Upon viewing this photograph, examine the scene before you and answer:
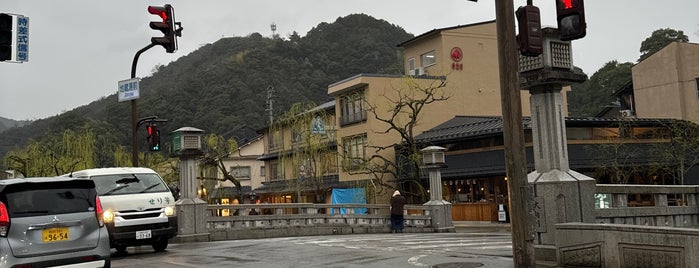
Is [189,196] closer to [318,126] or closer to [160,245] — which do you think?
[160,245]

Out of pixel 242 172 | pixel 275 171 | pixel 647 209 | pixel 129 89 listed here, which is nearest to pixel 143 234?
pixel 129 89

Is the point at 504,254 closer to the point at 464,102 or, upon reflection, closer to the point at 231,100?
the point at 464,102

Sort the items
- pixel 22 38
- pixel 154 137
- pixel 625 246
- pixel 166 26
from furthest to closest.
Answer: pixel 154 137 → pixel 166 26 → pixel 22 38 → pixel 625 246

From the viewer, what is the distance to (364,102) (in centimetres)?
4081

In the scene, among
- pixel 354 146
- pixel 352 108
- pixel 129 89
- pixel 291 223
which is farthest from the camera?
pixel 352 108

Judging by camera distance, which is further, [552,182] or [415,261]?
[415,261]

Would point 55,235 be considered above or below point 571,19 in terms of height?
below

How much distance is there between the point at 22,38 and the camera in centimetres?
1537

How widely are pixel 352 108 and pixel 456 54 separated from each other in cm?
782

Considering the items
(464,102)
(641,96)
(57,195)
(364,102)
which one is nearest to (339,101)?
(364,102)

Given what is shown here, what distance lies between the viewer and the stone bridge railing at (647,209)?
1163cm

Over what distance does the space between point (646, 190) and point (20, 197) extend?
11247 mm

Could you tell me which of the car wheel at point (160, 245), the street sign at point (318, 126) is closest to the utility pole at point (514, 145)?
the car wheel at point (160, 245)

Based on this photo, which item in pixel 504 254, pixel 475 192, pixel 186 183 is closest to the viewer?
pixel 504 254
